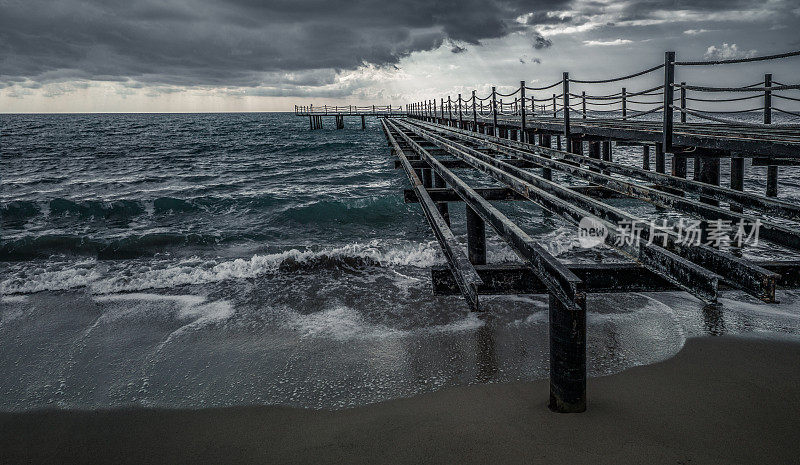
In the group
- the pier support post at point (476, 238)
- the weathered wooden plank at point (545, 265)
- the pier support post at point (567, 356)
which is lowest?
the pier support post at point (567, 356)

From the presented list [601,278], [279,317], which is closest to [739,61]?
[601,278]

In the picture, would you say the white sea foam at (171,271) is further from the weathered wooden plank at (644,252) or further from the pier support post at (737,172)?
the pier support post at (737,172)

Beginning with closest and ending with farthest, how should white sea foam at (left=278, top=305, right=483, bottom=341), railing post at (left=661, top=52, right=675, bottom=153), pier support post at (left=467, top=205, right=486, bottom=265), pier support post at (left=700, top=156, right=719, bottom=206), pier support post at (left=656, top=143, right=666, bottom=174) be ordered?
1. pier support post at (left=467, top=205, right=486, bottom=265)
2. white sea foam at (left=278, top=305, right=483, bottom=341)
3. railing post at (left=661, top=52, right=675, bottom=153)
4. pier support post at (left=700, top=156, right=719, bottom=206)
5. pier support post at (left=656, top=143, right=666, bottom=174)

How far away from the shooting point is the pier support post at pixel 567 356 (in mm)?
2559

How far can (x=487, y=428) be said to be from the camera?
315 centimetres

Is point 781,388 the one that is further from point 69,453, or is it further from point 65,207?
point 65,207

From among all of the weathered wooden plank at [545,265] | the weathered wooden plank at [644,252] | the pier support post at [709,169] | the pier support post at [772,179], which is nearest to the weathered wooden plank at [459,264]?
the weathered wooden plank at [545,265]

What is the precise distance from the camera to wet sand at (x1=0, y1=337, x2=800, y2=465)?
2852mm

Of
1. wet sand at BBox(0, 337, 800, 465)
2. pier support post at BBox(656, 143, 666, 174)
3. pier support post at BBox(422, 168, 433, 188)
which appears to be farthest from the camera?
pier support post at BBox(422, 168, 433, 188)

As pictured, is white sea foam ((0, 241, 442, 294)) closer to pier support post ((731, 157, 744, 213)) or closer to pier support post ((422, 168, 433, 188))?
pier support post ((422, 168, 433, 188))

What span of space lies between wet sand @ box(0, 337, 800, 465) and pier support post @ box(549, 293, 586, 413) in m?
0.13

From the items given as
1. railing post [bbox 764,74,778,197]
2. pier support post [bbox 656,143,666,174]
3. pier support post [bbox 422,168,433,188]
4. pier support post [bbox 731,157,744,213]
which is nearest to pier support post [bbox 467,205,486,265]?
pier support post [bbox 422,168,433,188]

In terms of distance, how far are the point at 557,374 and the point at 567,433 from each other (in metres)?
0.39

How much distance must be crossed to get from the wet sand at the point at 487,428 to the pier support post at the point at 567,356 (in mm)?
125
